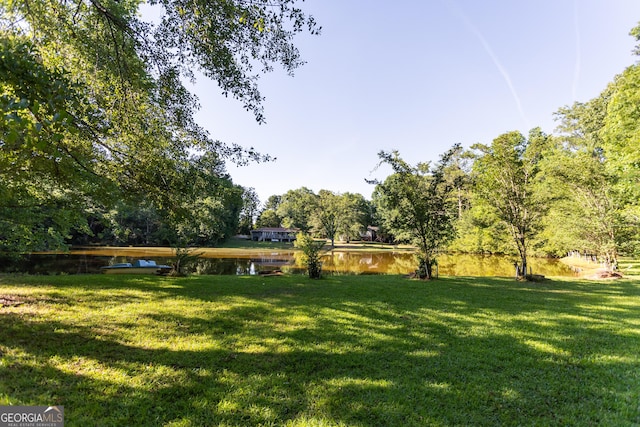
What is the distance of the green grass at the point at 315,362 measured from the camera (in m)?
2.52

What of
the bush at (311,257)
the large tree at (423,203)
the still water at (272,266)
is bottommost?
the still water at (272,266)

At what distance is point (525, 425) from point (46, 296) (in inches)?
337

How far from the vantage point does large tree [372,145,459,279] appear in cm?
1091

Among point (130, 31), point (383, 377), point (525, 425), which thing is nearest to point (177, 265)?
point (130, 31)

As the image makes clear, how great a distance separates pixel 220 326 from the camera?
4664 millimetres

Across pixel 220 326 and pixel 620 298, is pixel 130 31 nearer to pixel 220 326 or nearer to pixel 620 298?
pixel 220 326

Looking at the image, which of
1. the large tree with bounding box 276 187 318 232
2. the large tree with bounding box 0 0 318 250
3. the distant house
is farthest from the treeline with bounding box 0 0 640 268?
the distant house

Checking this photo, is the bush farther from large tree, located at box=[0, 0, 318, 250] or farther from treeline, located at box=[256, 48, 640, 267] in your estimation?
large tree, located at box=[0, 0, 318, 250]

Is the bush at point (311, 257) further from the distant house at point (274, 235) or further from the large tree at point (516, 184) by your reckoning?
the distant house at point (274, 235)

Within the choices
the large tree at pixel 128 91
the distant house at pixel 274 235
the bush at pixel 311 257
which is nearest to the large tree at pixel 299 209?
the distant house at pixel 274 235

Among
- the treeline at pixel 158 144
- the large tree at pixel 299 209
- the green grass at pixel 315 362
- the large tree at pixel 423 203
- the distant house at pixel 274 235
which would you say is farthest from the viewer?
the distant house at pixel 274 235

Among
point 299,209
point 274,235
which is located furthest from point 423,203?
point 274,235

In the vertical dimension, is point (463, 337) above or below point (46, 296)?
below

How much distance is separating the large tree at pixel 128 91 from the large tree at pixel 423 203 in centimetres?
588
